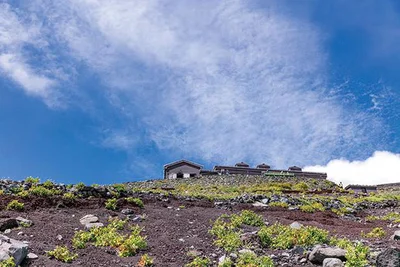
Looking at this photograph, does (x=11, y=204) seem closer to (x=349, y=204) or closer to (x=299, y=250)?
(x=299, y=250)

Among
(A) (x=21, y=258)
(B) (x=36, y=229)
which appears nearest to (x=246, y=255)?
(A) (x=21, y=258)

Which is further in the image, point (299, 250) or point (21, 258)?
point (299, 250)

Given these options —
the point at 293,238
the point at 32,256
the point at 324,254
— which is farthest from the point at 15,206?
the point at 324,254

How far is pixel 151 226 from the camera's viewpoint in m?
16.4

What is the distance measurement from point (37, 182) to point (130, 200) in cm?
510

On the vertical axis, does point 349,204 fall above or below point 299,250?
above

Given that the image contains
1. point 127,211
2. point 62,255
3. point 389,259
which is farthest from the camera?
point 127,211

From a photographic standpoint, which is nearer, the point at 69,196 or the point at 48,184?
the point at 69,196

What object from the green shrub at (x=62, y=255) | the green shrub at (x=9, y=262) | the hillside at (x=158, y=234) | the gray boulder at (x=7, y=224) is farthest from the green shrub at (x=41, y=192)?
the green shrub at (x=9, y=262)

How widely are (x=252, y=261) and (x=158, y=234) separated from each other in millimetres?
4245

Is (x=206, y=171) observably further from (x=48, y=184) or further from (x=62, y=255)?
(x=62, y=255)

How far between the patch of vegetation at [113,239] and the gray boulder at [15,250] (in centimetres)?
171

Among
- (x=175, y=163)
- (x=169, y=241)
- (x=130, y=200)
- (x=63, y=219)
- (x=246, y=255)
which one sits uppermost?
(x=175, y=163)

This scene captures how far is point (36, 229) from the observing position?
1484 cm
